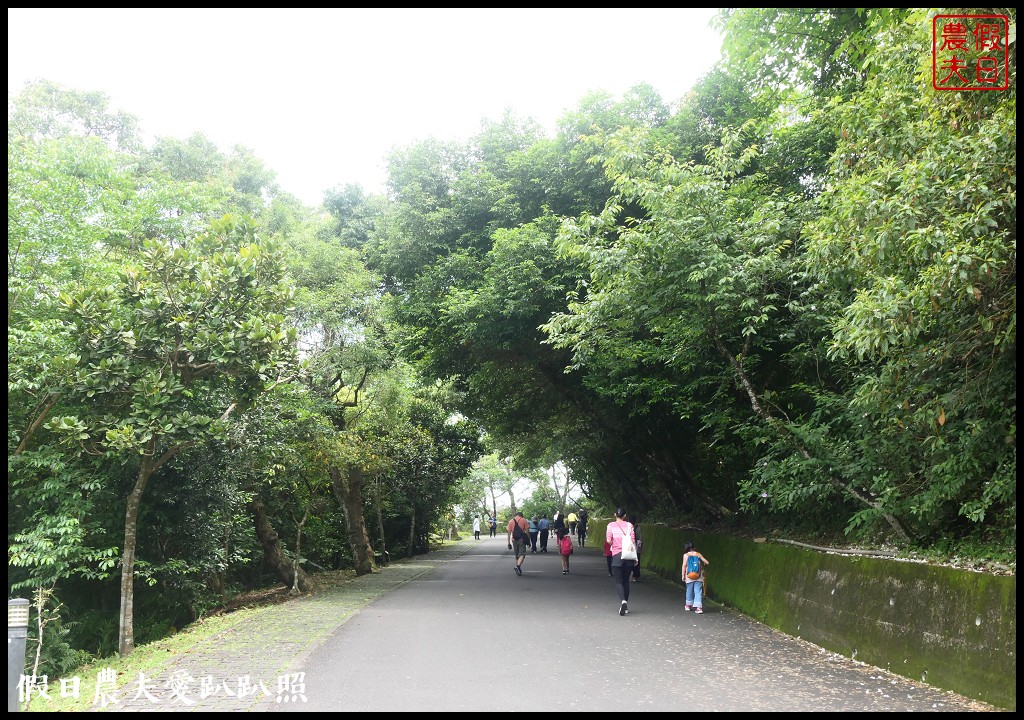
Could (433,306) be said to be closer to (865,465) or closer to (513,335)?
(513,335)

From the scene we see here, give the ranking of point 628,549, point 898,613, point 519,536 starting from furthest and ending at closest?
1. point 519,536
2. point 628,549
3. point 898,613

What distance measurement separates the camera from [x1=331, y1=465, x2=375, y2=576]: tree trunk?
20516 millimetres

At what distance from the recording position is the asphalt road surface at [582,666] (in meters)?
5.79

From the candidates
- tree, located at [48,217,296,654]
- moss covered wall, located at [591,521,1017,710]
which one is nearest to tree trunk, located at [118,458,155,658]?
tree, located at [48,217,296,654]

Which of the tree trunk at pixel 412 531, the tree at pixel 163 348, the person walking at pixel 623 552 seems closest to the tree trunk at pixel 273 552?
the tree at pixel 163 348

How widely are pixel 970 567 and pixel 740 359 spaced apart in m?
4.62

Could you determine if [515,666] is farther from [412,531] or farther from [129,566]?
[412,531]

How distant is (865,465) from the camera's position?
28.0 ft

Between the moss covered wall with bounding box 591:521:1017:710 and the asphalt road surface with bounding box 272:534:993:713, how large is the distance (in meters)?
0.19

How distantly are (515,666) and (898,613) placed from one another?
12.3 ft

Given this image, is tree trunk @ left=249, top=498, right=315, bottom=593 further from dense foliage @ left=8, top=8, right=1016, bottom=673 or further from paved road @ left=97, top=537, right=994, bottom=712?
paved road @ left=97, top=537, right=994, bottom=712

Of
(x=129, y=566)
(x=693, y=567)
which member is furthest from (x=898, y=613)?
(x=129, y=566)

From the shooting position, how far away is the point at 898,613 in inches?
276

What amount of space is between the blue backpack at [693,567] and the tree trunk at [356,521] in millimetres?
11126
